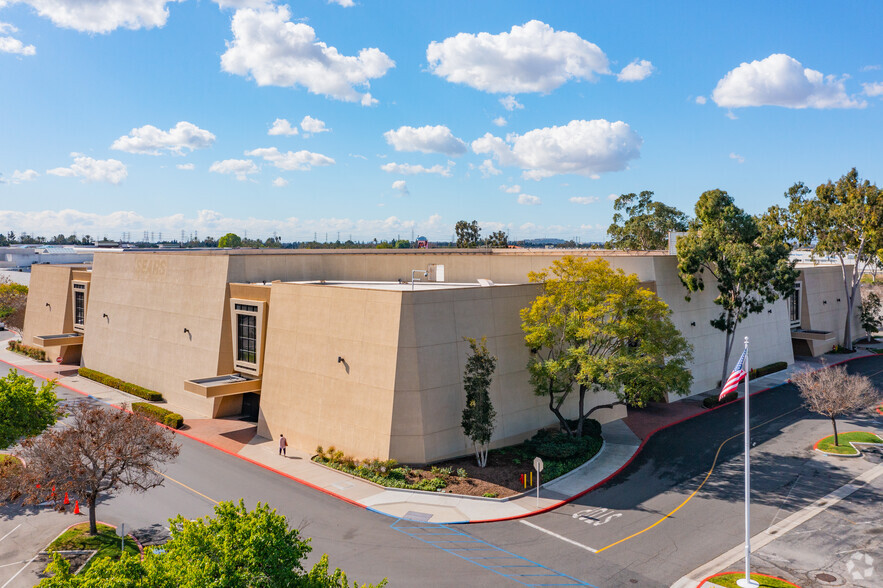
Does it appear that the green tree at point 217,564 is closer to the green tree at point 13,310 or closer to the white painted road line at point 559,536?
the white painted road line at point 559,536

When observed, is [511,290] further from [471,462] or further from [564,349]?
[471,462]

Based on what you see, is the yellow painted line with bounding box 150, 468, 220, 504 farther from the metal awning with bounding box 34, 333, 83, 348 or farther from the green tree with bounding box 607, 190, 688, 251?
the green tree with bounding box 607, 190, 688, 251

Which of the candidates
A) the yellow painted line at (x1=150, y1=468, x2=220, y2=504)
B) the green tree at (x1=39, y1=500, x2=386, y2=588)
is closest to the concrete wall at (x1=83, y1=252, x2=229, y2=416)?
the yellow painted line at (x1=150, y1=468, x2=220, y2=504)

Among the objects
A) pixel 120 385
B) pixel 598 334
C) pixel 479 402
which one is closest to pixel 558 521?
pixel 479 402

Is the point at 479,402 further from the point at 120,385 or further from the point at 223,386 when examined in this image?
the point at 120,385

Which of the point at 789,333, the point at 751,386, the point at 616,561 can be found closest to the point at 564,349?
the point at 616,561

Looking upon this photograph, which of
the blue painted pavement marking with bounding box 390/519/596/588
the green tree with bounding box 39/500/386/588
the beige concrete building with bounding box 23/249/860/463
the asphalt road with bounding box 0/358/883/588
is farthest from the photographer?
the beige concrete building with bounding box 23/249/860/463

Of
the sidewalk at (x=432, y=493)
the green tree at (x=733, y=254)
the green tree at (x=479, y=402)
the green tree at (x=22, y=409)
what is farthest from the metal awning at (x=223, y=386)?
the green tree at (x=733, y=254)
